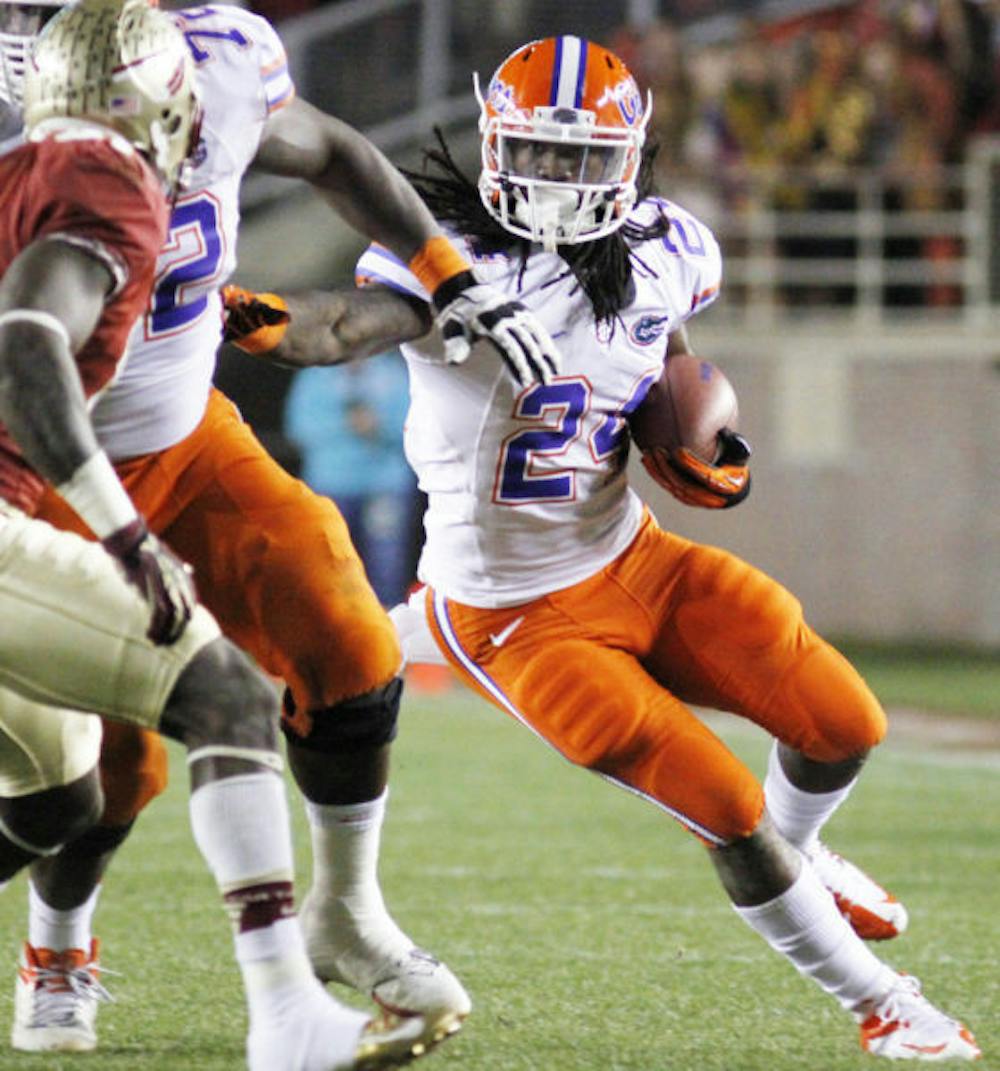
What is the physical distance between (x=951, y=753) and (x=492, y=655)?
4.45 metres

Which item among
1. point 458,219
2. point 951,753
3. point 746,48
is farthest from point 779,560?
point 458,219

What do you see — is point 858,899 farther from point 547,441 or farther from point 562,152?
point 562,152

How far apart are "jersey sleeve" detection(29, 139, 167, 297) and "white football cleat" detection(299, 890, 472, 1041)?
46.2 inches

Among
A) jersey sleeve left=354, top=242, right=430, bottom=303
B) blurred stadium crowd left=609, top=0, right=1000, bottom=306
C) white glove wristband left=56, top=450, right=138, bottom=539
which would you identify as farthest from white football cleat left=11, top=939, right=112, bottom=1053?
blurred stadium crowd left=609, top=0, right=1000, bottom=306

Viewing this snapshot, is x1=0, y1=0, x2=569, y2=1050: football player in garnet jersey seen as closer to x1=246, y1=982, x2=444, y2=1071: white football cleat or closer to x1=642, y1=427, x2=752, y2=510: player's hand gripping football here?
x1=246, y1=982, x2=444, y2=1071: white football cleat

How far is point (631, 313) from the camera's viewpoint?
3.89 metres

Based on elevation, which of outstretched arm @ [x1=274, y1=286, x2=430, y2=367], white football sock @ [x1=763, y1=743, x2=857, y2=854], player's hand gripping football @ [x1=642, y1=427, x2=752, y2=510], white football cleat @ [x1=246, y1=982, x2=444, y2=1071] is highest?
outstretched arm @ [x1=274, y1=286, x2=430, y2=367]

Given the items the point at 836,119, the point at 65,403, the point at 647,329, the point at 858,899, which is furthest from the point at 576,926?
the point at 836,119

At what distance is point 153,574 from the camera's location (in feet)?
8.98

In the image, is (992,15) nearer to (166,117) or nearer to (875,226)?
(875,226)

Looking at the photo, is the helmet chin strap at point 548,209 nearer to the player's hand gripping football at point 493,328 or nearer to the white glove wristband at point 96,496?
the player's hand gripping football at point 493,328

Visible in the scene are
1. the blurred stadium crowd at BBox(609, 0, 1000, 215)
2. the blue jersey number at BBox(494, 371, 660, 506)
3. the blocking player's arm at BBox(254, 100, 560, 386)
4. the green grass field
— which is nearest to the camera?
the blocking player's arm at BBox(254, 100, 560, 386)

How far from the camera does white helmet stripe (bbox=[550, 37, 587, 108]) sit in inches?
151

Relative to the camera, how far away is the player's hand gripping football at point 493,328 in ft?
11.0
